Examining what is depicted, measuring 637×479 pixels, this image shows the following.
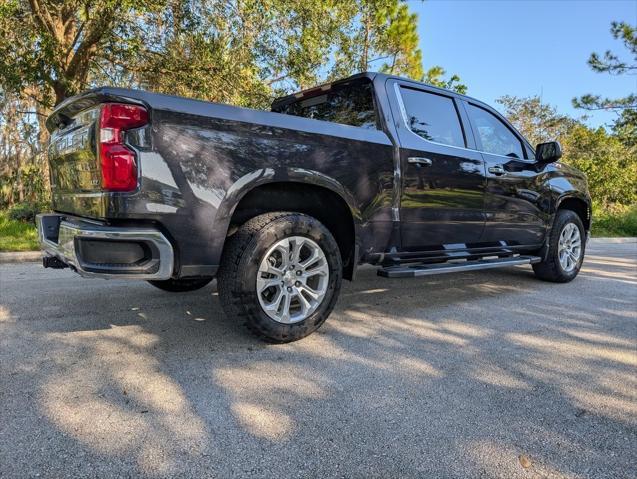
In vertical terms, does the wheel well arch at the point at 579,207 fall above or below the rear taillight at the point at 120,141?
below

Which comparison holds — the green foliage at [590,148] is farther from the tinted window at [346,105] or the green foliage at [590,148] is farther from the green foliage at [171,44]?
the tinted window at [346,105]

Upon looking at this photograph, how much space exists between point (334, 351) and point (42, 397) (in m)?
1.61

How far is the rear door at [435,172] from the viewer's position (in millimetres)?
3672

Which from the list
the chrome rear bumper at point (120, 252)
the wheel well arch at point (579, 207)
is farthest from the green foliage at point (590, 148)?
the chrome rear bumper at point (120, 252)

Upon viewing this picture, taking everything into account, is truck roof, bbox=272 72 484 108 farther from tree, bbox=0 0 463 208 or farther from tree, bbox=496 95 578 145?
tree, bbox=496 95 578 145

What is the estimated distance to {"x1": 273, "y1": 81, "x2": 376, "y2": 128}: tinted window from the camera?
3.69m

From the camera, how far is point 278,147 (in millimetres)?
2873

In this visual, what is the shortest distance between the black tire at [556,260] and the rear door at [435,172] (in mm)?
1414

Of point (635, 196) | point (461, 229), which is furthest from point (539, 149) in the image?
point (635, 196)

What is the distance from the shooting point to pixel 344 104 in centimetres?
388

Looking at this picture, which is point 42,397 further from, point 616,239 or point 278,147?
point 616,239

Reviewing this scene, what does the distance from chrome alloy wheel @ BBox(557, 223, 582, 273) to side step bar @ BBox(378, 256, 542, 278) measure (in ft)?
2.43

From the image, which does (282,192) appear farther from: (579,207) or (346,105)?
(579,207)

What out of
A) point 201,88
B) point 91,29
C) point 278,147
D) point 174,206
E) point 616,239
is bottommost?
point 616,239
